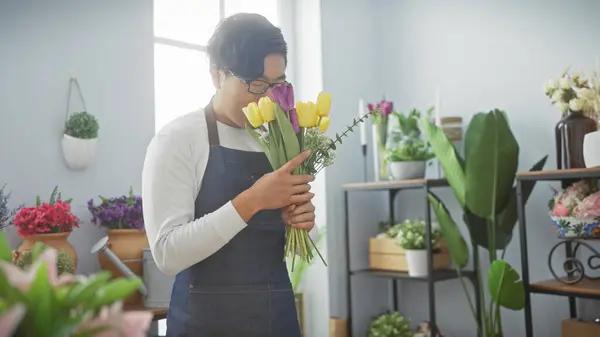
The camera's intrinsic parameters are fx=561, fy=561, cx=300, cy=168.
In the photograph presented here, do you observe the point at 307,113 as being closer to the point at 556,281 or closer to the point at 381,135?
the point at 556,281

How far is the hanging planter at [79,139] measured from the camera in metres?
2.29

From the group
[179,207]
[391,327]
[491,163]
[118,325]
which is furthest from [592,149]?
[118,325]

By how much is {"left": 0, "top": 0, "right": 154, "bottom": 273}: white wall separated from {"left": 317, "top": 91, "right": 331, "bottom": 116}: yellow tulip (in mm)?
1488

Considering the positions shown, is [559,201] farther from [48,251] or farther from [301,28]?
[48,251]

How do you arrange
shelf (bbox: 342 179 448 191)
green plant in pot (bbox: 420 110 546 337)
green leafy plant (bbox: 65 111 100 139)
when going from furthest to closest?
shelf (bbox: 342 179 448 191), green plant in pot (bbox: 420 110 546 337), green leafy plant (bbox: 65 111 100 139)

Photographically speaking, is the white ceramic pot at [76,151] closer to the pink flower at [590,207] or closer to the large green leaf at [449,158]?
the large green leaf at [449,158]

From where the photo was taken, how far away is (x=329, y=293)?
10.5 ft

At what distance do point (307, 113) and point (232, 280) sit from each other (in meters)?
0.45

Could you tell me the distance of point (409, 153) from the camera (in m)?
2.96

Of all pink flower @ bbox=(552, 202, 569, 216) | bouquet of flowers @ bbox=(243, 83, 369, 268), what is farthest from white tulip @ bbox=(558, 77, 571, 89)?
bouquet of flowers @ bbox=(243, 83, 369, 268)

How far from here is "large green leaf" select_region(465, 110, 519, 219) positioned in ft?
8.39

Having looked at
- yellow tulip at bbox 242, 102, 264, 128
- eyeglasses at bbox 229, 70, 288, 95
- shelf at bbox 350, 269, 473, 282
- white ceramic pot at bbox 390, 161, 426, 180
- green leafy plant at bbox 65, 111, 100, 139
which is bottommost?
shelf at bbox 350, 269, 473, 282

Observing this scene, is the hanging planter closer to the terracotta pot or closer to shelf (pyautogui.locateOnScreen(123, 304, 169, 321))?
the terracotta pot

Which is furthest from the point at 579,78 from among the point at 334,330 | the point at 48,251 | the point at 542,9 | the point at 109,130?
the point at 48,251
